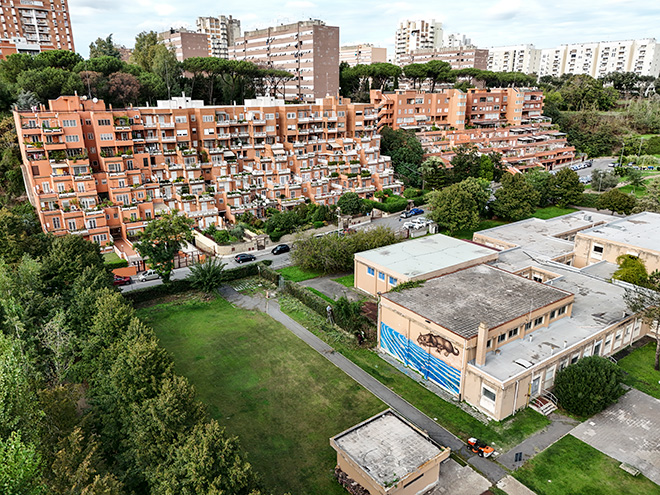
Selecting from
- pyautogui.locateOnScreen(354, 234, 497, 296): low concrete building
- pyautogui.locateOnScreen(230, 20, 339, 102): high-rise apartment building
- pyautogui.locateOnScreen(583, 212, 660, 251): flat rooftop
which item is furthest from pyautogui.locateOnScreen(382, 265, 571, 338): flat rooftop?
pyautogui.locateOnScreen(230, 20, 339, 102): high-rise apartment building

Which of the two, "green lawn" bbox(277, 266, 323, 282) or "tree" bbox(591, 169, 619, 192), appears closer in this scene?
"green lawn" bbox(277, 266, 323, 282)

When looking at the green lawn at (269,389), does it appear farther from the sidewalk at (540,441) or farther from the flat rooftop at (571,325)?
the flat rooftop at (571,325)

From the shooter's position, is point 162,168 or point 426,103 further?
point 426,103

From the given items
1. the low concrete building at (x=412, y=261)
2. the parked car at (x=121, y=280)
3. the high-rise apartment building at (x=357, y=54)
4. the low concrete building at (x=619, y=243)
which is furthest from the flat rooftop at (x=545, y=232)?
the high-rise apartment building at (x=357, y=54)

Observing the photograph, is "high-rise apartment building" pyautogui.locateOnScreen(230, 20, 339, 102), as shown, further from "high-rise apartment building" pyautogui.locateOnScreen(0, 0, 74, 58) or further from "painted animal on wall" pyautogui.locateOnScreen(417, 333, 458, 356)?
"painted animal on wall" pyautogui.locateOnScreen(417, 333, 458, 356)

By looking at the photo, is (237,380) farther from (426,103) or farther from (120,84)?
(426,103)

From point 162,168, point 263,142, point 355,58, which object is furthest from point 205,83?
point 355,58

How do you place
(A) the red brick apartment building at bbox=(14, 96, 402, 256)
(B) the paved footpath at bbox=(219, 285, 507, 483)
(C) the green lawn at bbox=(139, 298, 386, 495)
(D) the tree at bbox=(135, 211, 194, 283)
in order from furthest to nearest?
(A) the red brick apartment building at bbox=(14, 96, 402, 256) < (D) the tree at bbox=(135, 211, 194, 283) < (C) the green lawn at bbox=(139, 298, 386, 495) < (B) the paved footpath at bbox=(219, 285, 507, 483)

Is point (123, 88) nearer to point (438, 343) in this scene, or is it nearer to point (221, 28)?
point (438, 343)
